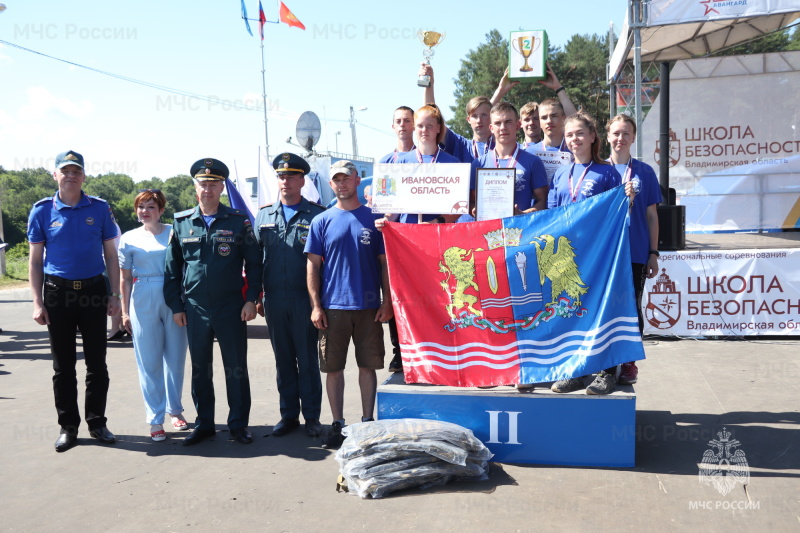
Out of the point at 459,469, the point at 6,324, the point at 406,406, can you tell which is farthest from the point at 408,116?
the point at 6,324

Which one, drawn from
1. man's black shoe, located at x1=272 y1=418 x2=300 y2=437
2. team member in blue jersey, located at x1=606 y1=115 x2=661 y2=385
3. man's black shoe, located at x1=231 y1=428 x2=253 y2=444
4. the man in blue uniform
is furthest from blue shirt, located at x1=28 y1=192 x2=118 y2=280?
team member in blue jersey, located at x1=606 y1=115 x2=661 y2=385

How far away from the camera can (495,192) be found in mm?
4781

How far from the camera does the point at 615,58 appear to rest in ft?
41.0

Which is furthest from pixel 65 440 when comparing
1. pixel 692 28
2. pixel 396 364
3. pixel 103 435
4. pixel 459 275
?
pixel 692 28

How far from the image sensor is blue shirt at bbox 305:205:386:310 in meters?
4.93

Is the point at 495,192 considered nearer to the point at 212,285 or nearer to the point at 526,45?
the point at 212,285

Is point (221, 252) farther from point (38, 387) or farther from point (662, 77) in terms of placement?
point (662, 77)

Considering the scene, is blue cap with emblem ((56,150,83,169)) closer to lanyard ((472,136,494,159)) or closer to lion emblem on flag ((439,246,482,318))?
lion emblem on flag ((439,246,482,318))

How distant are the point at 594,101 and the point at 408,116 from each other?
3622 cm

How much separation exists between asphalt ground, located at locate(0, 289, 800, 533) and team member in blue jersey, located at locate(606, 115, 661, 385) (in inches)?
37.4

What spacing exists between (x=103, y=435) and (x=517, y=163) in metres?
3.66

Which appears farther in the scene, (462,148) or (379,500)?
(462,148)

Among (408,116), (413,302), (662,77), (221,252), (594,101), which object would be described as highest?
(594,101)

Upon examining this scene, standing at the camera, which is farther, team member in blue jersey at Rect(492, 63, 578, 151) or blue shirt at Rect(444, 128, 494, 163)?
team member in blue jersey at Rect(492, 63, 578, 151)
